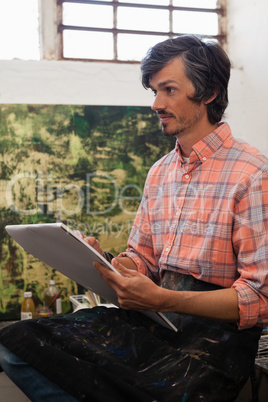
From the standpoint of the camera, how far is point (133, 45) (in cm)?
269

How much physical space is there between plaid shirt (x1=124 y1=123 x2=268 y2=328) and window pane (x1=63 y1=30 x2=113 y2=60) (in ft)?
4.62

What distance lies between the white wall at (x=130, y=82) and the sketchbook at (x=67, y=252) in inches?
56.3

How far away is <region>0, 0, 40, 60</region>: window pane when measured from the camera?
8.23 feet

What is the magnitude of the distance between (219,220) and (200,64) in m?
0.45

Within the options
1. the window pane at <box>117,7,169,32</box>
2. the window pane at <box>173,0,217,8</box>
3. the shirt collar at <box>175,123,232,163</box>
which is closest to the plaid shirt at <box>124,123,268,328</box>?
the shirt collar at <box>175,123,232,163</box>

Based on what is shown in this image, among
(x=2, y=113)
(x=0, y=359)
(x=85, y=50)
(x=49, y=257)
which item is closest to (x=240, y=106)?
(x=85, y=50)

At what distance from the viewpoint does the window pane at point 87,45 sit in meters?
2.60

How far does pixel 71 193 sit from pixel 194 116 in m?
1.29

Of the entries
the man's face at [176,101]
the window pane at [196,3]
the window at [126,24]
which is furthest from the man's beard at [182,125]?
the window pane at [196,3]

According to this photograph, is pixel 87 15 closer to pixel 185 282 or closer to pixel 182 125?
pixel 182 125

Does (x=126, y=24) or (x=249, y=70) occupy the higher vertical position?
(x=126, y=24)

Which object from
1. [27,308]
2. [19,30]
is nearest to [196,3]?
[19,30]

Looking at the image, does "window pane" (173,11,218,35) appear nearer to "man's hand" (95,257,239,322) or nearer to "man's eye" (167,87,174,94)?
"man's eye" (167,87,174,94)

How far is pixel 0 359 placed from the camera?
114cm
